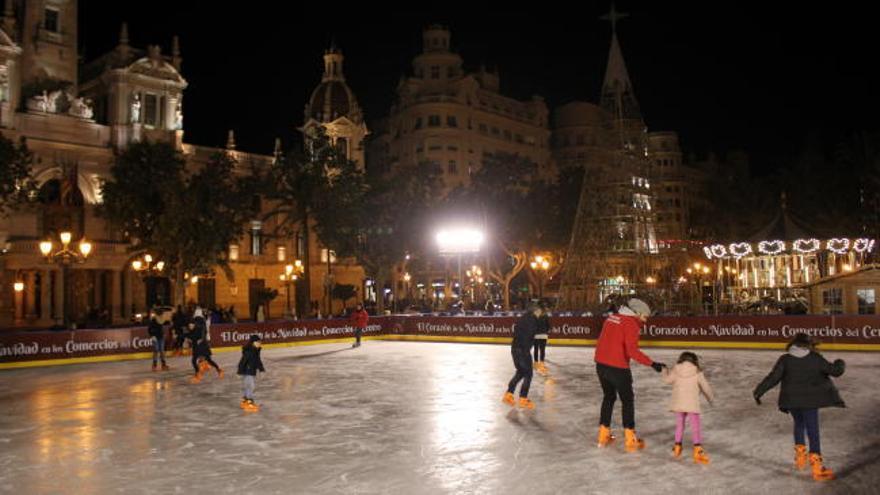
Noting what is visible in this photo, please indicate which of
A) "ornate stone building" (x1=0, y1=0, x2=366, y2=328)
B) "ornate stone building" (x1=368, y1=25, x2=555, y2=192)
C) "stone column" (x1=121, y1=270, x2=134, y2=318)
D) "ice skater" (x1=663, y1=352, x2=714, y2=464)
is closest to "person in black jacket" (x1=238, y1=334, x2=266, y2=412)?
"ice skater" (x1=663, y1=352, x2=714, y2=464)

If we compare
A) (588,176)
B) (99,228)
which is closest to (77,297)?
(99,228)

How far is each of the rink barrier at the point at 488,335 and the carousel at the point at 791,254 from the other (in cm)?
579

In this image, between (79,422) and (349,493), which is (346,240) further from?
(349,493)

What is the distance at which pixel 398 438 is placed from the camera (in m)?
11.4

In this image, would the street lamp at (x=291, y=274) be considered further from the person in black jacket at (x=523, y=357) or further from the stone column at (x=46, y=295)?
the person in black jacket at (x=523, y=357)

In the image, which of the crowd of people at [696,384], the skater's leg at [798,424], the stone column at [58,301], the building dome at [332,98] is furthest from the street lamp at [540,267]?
the skater's leg at [798,424]

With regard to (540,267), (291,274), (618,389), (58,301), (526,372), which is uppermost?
(540,267)

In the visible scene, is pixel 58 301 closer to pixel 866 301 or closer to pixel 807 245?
pixel 807 245

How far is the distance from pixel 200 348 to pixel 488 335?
15.2 meters

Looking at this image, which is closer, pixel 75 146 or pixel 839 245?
pixel 839 245

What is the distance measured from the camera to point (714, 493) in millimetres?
8055

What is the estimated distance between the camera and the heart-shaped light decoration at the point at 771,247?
3259 cm

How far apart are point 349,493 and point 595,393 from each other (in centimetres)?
889

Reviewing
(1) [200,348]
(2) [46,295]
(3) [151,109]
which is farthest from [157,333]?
(3) [151,109]
